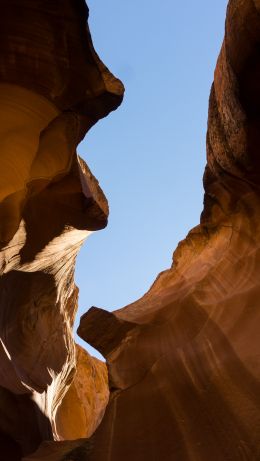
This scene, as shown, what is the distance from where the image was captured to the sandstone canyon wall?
16.3ft

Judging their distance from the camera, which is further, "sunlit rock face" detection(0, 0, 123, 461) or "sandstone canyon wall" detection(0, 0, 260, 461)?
"sunlit rock face" detection(0, 0, 123, 461)

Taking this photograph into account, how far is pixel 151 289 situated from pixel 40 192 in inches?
83.9

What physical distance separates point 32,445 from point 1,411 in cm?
69

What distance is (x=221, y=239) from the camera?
7.41 meters

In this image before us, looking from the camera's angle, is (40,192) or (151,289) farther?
(151,289)

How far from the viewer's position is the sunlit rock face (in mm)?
6551

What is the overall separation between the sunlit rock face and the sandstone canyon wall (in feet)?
0.06

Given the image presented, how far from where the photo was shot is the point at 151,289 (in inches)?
322

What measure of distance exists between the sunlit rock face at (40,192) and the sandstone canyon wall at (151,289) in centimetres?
2

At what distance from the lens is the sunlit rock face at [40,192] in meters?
6.55

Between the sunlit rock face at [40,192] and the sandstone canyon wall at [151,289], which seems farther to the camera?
the sunlit rock face at [40,192]

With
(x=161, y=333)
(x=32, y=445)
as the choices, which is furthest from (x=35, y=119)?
(x=32, y=445)

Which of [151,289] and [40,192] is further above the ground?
[40,192]

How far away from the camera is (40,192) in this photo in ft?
26.3
